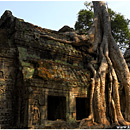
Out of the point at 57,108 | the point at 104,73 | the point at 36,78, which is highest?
the point at 104,73

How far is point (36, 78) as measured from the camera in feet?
20.8

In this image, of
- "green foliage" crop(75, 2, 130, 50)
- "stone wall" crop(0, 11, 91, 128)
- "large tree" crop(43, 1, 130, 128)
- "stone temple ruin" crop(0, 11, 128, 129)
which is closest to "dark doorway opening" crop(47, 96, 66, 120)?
"stone temple ruin" crop(0, 11, 128, 129)

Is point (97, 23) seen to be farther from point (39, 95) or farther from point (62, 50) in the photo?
point (39, 95)

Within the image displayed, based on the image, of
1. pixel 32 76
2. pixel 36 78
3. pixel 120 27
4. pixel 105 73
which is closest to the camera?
pixel 36 78

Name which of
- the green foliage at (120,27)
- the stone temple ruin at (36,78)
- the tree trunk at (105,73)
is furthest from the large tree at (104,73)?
the green foliage at (120,27)

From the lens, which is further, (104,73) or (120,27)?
(120,27)

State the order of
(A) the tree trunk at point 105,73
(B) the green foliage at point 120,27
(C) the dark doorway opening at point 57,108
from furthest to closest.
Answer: (B) the green foliage at point 120,27 → (A) the tree trunk at point 105,73 → (C) the dark doorway opening at point 57,108

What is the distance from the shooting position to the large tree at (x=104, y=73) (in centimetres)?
756

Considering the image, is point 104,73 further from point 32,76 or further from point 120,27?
point 120,27

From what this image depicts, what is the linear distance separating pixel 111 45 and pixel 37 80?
18.5 feet

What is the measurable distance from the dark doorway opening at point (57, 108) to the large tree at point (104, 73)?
858mm

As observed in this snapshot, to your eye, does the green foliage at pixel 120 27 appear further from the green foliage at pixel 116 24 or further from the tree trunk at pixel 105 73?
the tree trunk at pixel 105 73

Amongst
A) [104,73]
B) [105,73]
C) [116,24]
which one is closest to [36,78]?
[104,73]

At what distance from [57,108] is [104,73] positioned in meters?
2.85
